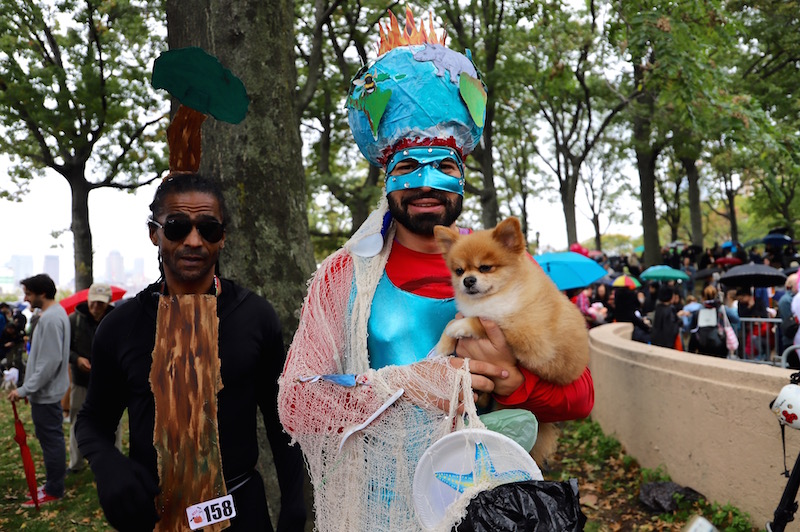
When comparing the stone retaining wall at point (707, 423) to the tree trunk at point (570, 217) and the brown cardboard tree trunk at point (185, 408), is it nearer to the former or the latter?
the brown cardboard tree trunk at point (185, 408)

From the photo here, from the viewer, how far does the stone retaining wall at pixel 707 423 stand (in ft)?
15.4

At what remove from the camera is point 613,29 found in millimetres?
8242

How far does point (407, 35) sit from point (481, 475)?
70.5 inches

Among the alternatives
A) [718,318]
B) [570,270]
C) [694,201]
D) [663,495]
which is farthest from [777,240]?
[663,495]

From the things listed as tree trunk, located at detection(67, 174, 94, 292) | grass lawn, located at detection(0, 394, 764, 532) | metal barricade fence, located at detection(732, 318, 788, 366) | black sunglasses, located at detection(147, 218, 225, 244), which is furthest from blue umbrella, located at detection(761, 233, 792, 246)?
black sunglasses, located at detection(147, 218, 225, 244)

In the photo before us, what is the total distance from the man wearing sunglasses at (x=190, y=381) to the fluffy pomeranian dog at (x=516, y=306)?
832mm

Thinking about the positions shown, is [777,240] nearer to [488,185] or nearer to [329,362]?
[488,185]

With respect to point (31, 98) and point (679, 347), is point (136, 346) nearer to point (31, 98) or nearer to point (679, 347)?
point (679, 347)

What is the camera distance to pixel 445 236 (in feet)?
7.16

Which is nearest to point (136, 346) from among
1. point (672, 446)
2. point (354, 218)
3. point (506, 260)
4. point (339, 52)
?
point (506, 260)

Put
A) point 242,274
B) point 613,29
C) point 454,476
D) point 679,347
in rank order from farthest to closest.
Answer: point 679,347, point 613,29, point 242,274, point 454,476

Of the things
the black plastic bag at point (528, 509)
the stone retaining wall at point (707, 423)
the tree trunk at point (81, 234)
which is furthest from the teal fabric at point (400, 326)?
the tree trunk at point (81, 234)

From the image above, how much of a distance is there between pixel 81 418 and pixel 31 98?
1429cm

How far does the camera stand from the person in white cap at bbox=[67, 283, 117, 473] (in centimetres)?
720
